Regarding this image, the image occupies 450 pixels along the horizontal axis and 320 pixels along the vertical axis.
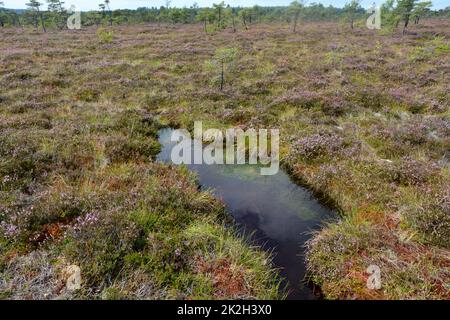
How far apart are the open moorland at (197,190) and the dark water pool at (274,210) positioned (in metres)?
0.32

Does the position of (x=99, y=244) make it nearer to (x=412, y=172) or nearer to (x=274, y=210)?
(x=274, y=210)

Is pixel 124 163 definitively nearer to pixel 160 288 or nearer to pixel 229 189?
pixel 229 189

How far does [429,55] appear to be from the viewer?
79.9ft

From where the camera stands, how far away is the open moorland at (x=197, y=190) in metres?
4.94

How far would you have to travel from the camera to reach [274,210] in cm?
736

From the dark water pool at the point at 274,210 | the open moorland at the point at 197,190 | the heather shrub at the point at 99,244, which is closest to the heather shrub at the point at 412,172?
the open moorland at the point at 197,190

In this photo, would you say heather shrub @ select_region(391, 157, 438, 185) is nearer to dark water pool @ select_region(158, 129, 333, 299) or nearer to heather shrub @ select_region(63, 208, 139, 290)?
dark water pool @ select_region(158, 129, 333, 299)

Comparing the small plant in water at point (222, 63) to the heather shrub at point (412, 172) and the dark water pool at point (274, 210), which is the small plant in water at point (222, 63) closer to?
the dark water pool at point (274, 210)

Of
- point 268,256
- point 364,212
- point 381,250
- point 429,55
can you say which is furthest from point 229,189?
point 429,55

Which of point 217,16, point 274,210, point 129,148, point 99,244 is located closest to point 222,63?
point 129,148

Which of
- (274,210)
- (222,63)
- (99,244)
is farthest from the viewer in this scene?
(222,63)

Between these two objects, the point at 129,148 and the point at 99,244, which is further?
the point at 129,148

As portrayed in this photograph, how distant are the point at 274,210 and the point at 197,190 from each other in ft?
6.79

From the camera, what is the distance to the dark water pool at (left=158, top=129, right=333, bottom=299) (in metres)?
5.85
